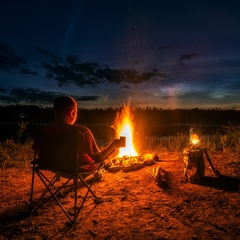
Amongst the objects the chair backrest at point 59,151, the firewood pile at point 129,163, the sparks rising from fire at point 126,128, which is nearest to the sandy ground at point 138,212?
the firewood pile at point 129,163

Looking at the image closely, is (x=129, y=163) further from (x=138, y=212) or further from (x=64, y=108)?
(x=64, y=108)

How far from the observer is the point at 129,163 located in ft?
18.2

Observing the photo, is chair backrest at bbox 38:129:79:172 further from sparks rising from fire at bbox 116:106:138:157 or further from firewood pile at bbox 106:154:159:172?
sparks rising from fire at bbox 116:106:138:157

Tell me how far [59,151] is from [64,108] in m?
0.53

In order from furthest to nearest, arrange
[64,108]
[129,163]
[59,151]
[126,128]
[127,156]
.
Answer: [126,128] < [127,156] < [129,163] < [64,108] < [59,151]

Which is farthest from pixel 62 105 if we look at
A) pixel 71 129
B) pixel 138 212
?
pixel 138 212

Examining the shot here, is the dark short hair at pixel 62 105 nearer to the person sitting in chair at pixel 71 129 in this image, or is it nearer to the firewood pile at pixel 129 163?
the person sitting in chair at pixel 71 129

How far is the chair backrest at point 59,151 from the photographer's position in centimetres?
305

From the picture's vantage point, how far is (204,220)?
123 inches

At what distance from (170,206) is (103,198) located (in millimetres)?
1010

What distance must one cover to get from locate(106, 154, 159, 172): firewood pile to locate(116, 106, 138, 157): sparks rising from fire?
617 mm

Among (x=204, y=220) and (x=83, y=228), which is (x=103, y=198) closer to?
(x=83, y=228)

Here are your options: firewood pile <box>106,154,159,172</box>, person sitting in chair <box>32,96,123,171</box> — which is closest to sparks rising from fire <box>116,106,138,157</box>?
firewood pile <box>106,154,159,172</box>

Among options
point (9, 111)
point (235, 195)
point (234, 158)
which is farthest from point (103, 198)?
point (9, 111)
